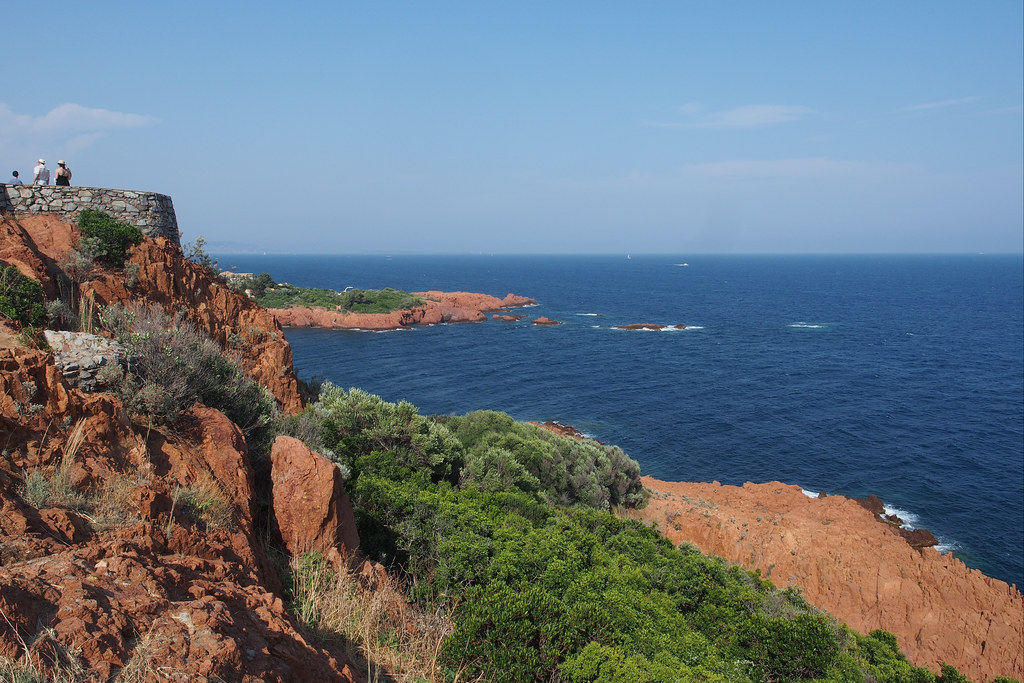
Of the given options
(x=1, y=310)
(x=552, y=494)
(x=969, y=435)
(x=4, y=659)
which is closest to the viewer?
(x=4, y=659)

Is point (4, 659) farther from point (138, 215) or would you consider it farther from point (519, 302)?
point (519, 302)

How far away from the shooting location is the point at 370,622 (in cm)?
688

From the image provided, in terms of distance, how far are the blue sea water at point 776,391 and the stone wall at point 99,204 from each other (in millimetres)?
26883

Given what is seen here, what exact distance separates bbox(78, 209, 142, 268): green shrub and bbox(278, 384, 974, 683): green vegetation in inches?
224

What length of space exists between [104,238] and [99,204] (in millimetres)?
1573

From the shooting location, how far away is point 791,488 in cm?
2950

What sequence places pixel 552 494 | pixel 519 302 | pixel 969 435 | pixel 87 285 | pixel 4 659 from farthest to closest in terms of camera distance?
1. pixel 519 302
2. pixel 969 435
3. pixel 552 494
4. pixel 87 285
5. pixel 4 659

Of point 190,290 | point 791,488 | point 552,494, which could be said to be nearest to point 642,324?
point 791,488

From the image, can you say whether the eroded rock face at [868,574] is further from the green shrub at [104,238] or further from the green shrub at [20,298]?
the green shrub at [20,298]

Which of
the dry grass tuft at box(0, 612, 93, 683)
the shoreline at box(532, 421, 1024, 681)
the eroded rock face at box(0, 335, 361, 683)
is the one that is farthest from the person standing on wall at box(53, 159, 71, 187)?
the shoreline at box(532, 421, 1024, 681)

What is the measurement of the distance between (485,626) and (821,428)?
3855 cm

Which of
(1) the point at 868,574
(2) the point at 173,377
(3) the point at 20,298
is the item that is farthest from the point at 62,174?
(1) the point at 868,574

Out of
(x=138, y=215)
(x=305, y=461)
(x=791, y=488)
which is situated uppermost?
(x=138, y=215)

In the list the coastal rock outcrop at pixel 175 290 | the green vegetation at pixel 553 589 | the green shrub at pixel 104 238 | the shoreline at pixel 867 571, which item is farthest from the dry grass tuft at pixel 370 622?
the shoreline at pixel 867 571
